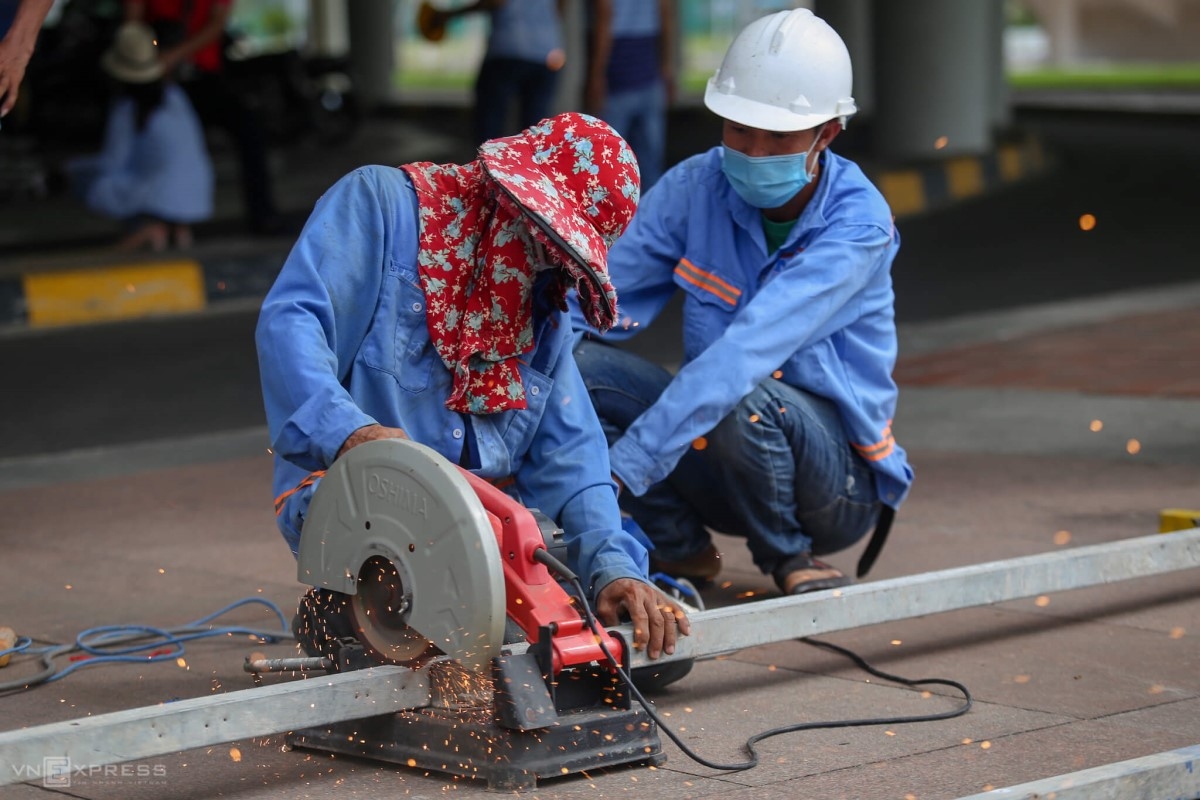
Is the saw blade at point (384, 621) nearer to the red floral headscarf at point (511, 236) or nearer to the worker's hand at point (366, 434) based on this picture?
the worker's hand at point (366, 434)

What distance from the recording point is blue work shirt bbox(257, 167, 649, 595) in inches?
115

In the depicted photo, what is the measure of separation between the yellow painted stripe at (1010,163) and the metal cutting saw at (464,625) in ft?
37.9

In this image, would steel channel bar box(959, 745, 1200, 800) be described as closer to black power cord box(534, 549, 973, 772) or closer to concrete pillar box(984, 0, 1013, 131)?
black power cord box(534, 549, 973, 772)

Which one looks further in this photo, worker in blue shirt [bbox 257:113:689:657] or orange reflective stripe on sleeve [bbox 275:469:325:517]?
orange reflective stripe on sleeve [bbox 275:469:325:517]

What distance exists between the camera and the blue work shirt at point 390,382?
115 inches

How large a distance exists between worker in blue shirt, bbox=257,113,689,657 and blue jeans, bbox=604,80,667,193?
611 cm

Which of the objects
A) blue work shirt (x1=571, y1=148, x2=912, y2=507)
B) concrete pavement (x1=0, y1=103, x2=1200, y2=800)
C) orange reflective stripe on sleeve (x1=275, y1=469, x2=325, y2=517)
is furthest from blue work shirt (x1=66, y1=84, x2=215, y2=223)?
orange reflective stripe on sleeve (x1=275, y1=469, x2=325, y2=517)

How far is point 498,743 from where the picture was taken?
9.27 feet

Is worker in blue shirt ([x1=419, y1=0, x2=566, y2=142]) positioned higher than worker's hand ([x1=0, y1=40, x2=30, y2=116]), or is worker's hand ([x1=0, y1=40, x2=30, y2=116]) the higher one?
worker's hand ([x1=0, y1=40, x2=30, y2=116])

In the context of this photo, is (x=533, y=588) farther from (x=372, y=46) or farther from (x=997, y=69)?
(x=372, y=46)

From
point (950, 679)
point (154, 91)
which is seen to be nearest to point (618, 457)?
point (950, 679)

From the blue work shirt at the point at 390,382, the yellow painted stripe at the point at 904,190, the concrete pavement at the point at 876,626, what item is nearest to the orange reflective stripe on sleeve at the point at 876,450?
the concrete pavement at the point at 876,626

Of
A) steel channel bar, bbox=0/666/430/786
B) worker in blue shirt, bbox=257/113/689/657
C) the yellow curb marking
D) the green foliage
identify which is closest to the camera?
steel channel bar, bbox=0/666/430/786

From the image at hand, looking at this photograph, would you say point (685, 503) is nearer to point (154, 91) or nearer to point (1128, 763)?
point (1128, 763)
